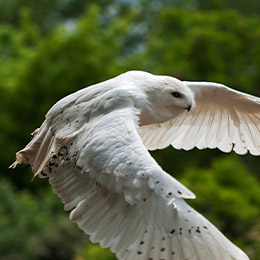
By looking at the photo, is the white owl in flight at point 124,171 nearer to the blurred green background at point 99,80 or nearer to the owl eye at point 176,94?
the owl eye at point 176,94

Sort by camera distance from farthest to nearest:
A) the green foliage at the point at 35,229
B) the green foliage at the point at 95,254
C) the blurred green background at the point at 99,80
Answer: the green foliage at the point at 35,229 < the blurred green background at the point at 99,80 < the green foliage at the point at 95,254

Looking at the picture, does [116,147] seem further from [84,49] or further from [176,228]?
[84,49]

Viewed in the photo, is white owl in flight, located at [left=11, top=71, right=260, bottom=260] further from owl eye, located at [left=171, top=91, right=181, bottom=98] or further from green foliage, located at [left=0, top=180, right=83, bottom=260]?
green foliage, located at [left=0, top=180, right=83, bottom=260]

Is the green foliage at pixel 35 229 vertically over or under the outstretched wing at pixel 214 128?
under

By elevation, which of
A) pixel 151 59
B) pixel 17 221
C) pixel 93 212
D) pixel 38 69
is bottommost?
pixel 151 59

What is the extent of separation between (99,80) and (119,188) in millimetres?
19204

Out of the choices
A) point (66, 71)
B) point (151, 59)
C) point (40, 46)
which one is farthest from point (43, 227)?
point (151, 59)

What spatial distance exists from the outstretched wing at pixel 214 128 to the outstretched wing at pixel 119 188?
1532 millimetres

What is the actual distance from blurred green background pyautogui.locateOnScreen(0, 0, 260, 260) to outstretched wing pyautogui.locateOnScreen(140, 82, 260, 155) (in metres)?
4.57

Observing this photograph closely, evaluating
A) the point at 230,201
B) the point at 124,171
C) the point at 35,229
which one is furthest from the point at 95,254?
the point at 124,171

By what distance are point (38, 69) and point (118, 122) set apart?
65.8 ft

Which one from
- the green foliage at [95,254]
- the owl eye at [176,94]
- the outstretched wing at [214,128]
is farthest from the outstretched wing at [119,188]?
the green foliage at [95,254]

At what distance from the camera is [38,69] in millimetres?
27609

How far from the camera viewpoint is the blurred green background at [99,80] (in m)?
16.3
